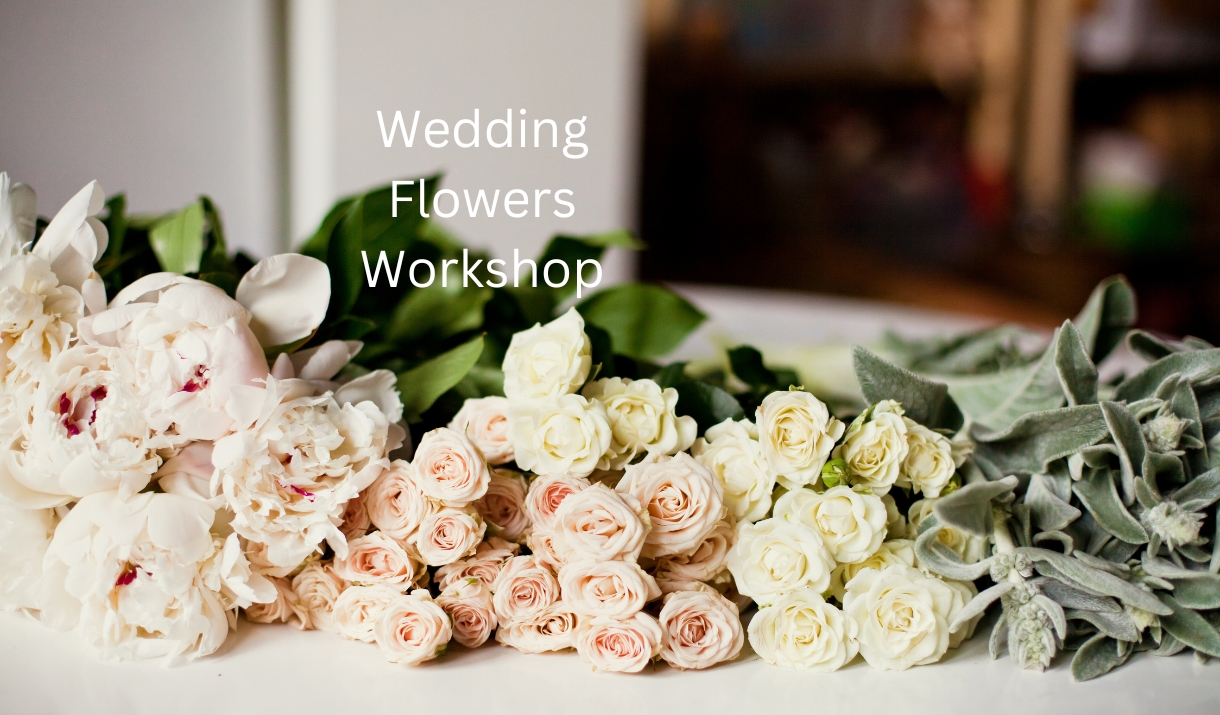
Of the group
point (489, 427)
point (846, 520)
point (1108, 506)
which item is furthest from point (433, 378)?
point (1108, 506)

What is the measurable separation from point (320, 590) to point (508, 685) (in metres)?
0.13

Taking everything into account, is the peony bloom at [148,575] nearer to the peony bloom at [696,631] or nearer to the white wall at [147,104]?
the peony bloom at [696,631]

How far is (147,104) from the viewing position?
1604mm

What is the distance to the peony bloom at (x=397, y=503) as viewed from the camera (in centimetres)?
51

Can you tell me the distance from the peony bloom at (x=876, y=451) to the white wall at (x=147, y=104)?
1379 mm

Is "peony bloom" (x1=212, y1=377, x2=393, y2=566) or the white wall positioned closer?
"peony bloom" (x1=212, y1=377, x2=393, y2=566)

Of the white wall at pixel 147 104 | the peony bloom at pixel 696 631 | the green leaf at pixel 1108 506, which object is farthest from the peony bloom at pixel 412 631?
the white wall at pixel 147 104

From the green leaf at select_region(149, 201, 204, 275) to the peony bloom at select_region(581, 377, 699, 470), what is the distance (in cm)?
33

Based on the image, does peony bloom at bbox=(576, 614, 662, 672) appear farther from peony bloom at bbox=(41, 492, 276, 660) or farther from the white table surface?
peony bloom at bbox=(41, 492, 276, 660)

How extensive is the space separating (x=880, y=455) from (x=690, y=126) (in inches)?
119

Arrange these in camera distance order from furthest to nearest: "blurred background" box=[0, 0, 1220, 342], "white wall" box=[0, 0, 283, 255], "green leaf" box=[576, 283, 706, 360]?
1. "blurred background" box=[0, 0, 1220, 342]
2. "white wall" box=[0, 0, 283, 255]
3. "green leaf" box=[576, 283, 706, 360]

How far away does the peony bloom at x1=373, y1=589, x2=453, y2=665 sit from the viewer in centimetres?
49

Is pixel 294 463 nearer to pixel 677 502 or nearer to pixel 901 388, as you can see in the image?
pixel 677 502

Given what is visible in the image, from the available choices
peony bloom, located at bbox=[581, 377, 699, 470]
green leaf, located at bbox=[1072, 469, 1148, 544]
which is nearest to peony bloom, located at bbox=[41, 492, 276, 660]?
peony bloom, located at bbox=[581, 377, 699, 470]
